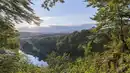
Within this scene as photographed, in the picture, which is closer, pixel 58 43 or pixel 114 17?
pixel 114 17

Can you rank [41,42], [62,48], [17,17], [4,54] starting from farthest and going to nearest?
1. [41,42]
2. [62,48]
3. [4,54]
4. [17,17]

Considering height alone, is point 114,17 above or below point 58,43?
above

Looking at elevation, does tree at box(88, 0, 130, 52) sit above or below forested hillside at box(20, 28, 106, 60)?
above

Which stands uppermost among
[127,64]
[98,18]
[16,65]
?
[98,18]

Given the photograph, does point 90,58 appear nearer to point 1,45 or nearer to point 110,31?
point 110,31

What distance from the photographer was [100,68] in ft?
29.1

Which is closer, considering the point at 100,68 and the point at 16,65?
the point at 16,65

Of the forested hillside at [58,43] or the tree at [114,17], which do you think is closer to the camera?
the tree at [114,17]

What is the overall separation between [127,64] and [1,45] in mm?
3469

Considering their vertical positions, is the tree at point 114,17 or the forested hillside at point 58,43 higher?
the tree at point 114,17

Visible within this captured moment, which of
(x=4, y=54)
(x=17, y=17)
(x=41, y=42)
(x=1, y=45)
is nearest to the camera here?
(x=17, y=17)

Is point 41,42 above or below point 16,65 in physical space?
below

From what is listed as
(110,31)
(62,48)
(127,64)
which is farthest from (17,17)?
(62,48)

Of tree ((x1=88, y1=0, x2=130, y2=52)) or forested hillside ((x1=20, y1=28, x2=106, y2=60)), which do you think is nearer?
tree ((x1=88, y1=0, x2=130, y2=52))
